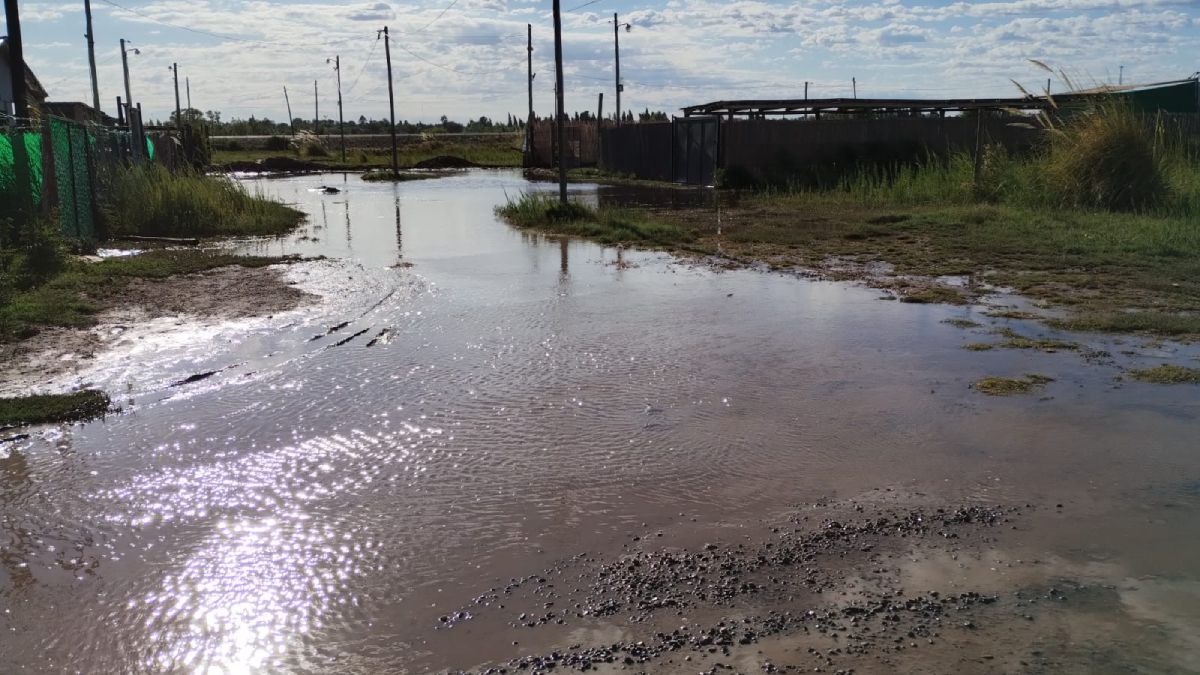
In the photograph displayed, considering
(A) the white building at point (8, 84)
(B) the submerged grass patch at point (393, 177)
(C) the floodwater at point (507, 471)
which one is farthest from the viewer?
(B) the submerged grass patch at point (393, 177)

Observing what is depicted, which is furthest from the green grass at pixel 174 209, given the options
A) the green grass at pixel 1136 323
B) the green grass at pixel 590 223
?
the green grass at pixel 1136 323

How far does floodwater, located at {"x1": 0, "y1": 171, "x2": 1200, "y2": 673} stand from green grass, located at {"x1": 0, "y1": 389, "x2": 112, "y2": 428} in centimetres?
18

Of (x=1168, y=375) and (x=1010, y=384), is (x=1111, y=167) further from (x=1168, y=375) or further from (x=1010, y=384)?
(x=1010, y=384)

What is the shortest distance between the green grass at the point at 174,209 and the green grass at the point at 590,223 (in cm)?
437

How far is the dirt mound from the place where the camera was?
48312mm

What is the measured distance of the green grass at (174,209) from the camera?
51.3 ft

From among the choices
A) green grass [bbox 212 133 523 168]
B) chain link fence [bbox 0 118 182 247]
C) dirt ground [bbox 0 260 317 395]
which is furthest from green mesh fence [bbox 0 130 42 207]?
green grass [bbox 212 133 523 168]


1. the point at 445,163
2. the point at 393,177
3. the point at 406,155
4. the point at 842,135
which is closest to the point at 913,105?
the point at 842,135

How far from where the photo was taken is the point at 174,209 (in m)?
16.3

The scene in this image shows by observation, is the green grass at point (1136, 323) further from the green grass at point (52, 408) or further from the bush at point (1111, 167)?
the bush at point (1111, 167)

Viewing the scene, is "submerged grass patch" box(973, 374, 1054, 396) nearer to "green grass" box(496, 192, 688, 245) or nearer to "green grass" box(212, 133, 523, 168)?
"green grass" box(496, 192, 688, 245)

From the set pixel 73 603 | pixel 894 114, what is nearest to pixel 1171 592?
pixel 73 603

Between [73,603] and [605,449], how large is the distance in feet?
9.02

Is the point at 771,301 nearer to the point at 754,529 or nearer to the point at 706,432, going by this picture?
the point at 706,432
